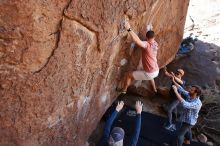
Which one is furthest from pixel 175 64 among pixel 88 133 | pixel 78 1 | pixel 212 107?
pixel 78 1

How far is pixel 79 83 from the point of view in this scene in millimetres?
4957

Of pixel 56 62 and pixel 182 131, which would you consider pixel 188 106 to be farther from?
pixel 56 62

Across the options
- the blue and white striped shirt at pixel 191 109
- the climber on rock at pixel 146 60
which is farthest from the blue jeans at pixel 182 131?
the climber on rock at pixel 146 60

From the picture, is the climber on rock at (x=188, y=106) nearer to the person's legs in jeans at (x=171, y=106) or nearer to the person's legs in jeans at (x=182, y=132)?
the person's legs in jeans at (x=182, y=132)

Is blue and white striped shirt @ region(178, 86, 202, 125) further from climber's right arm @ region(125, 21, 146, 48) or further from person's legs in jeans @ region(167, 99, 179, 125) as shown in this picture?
climber's right arm @ region(125, 21, 146, 48)

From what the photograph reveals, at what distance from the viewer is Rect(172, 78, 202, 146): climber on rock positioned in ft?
19.0

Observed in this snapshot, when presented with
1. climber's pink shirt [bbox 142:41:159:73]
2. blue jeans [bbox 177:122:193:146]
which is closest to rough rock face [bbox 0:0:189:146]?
climber's pink shirt [bbox 142:41:159:73]

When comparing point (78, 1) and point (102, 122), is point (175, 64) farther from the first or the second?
point (78, 1)

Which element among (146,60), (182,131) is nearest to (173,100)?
(182,131)

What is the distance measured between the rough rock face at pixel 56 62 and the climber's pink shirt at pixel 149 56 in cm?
27

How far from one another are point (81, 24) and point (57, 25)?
1.08 feet

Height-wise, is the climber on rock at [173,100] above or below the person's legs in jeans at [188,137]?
above

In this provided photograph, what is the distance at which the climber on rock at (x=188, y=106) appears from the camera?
5797 millimetres

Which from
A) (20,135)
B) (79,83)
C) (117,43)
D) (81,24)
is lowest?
(20,135)
